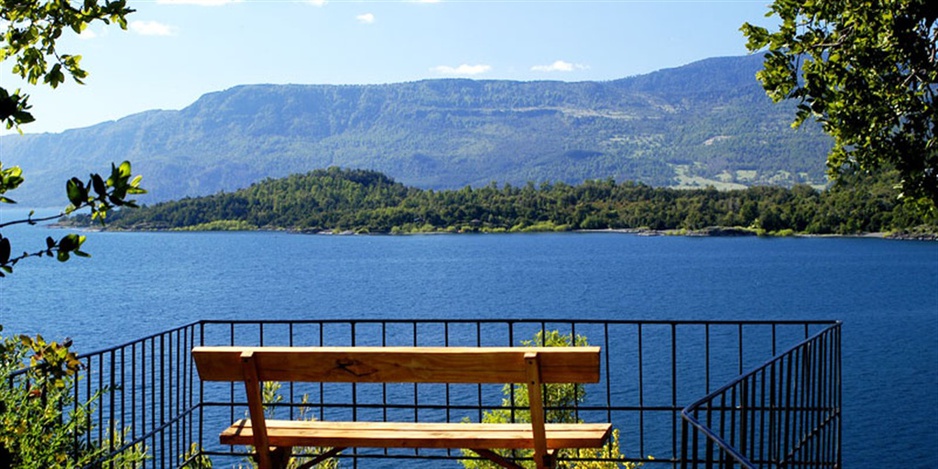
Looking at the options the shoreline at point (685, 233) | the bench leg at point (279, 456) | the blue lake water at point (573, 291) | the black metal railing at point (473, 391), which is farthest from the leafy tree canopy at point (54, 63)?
the shoreline at point (685, 233)

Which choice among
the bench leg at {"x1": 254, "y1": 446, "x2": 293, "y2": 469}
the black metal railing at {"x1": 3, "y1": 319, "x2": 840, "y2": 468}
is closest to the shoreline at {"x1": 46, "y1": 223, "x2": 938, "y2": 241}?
the black metal railing at {"x1": 3, "y1": 319, "x2": 840, "y2": 468}

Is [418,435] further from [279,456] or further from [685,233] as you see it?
[685,233]

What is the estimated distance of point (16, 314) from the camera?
1972 inches

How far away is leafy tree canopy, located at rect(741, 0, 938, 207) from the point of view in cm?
673

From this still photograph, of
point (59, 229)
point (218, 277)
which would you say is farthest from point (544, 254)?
point (59, 229)

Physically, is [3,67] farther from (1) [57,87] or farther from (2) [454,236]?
(2) [454,236]

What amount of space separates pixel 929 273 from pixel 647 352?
33922 mm

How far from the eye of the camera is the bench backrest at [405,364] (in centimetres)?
403

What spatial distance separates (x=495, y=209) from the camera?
125625 mm

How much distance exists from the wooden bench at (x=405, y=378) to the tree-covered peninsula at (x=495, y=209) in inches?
3864

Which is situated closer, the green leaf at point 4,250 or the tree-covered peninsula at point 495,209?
the green leaf at point 4,250

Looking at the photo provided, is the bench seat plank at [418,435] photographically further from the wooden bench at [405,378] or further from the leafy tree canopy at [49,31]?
the leafy tree canopy at [49,31]

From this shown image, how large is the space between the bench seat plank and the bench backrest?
0.34m

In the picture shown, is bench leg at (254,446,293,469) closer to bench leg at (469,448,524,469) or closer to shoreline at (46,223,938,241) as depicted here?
bench leg at (469,448,524,469)
